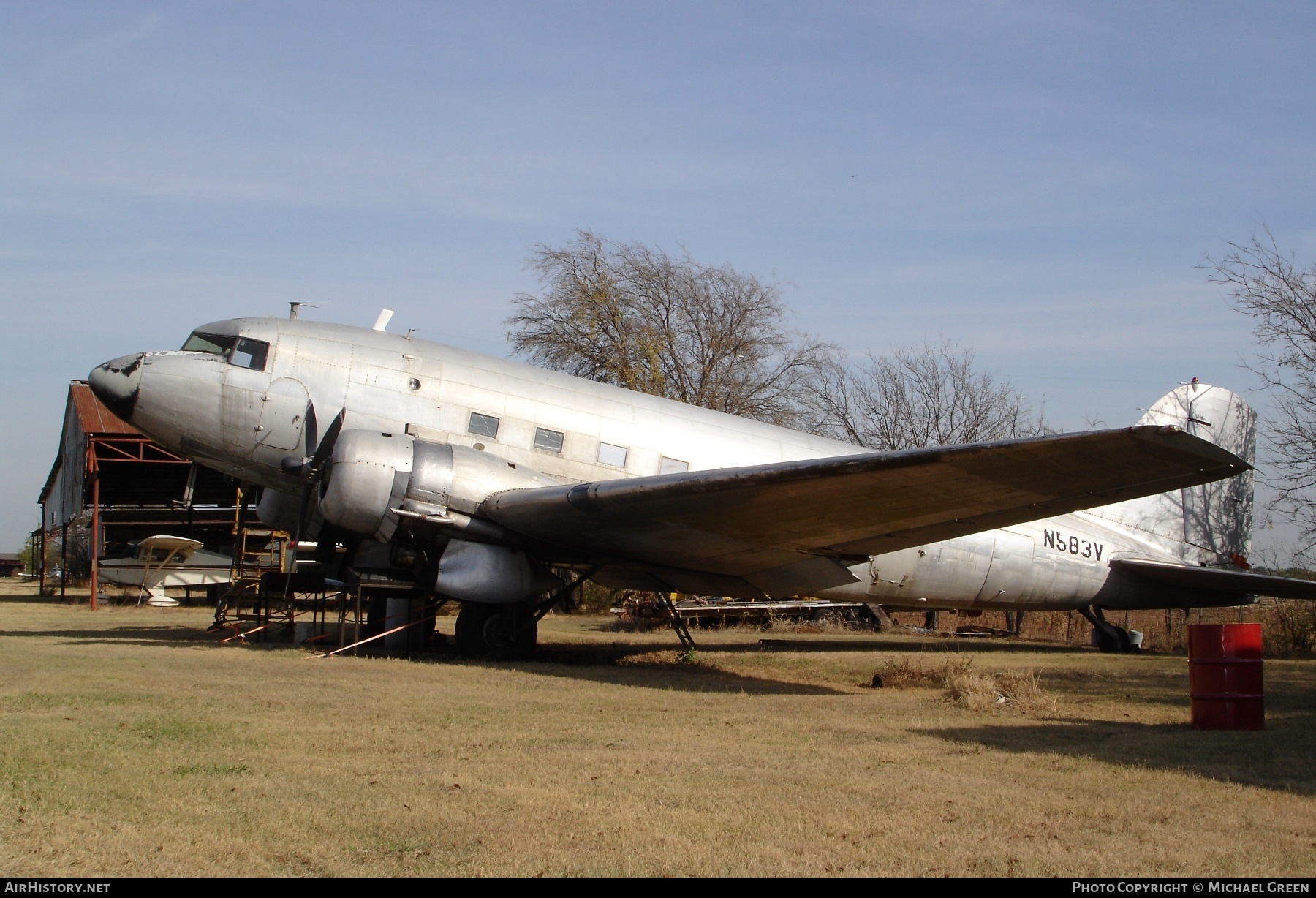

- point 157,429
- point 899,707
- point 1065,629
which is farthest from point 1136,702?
point 1065,629

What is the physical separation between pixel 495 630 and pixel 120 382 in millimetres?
5706

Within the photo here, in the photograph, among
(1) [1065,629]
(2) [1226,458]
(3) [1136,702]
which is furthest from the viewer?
(1) [1065,629]

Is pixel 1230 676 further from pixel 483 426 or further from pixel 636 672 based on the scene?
pixel 483 426

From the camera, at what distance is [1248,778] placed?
6254 millimetres

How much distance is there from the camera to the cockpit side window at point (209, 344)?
1335 centimetres

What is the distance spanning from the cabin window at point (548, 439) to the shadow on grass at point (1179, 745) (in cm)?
702

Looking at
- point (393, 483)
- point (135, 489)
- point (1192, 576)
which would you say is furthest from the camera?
point (135, 489)

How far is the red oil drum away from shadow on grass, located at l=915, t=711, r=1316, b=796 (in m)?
0.15

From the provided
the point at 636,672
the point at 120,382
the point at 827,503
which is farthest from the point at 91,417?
the point at 827,503

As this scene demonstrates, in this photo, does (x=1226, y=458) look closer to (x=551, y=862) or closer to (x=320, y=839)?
(x=551, y=862)

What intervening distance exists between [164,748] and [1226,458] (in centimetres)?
823

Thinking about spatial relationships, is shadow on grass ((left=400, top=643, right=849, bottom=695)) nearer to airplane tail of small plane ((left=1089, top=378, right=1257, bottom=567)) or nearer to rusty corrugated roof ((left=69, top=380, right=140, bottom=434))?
airplane tail of small plane ((left=1089, top=378, right=1257, bottom=567))

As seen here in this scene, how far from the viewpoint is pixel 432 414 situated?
13.3 m

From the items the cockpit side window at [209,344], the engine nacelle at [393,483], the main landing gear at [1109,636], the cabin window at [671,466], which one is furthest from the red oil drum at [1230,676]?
the cockpit side window at [209,344]
